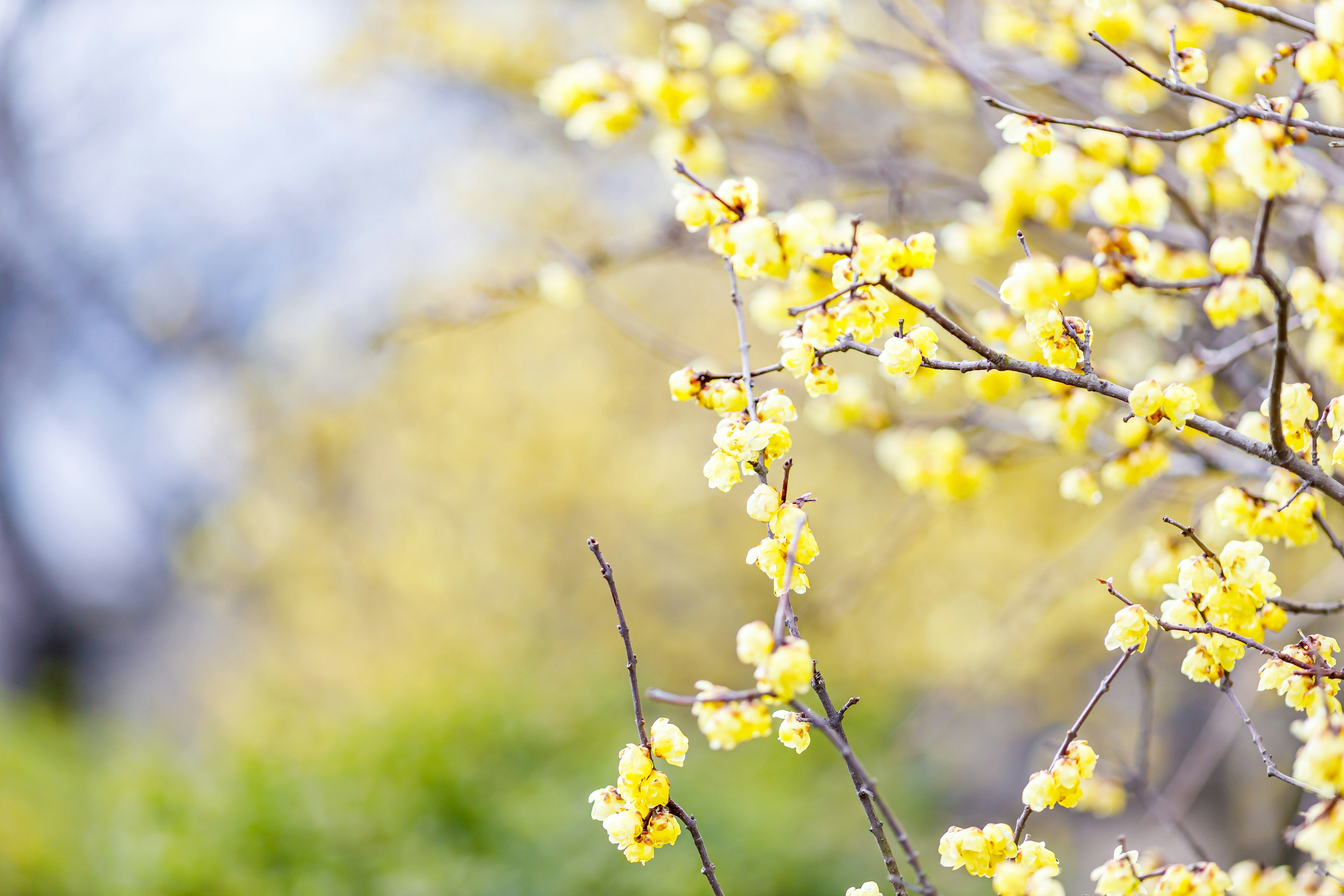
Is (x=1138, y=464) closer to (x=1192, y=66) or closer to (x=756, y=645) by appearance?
(x=1192, y=66)

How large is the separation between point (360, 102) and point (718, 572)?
4420mm

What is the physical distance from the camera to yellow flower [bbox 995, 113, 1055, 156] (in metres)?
1.10

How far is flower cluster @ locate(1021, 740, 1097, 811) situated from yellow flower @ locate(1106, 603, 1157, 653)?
0.14m

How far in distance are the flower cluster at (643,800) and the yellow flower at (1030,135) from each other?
34.6 inches

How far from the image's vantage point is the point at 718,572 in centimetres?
570

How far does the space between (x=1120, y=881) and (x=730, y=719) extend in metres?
0.52

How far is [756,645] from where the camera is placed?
88 cm

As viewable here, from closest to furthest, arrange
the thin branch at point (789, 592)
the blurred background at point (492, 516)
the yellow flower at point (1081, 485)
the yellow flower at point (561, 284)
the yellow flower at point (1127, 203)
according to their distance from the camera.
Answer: the thin branch at point (789, 592) → the yellow flower at point (1127, 203) → the yellow flower at point (1081, 485) → the yellow flower at point (561, 284) → the blurred background at point (492, 516)

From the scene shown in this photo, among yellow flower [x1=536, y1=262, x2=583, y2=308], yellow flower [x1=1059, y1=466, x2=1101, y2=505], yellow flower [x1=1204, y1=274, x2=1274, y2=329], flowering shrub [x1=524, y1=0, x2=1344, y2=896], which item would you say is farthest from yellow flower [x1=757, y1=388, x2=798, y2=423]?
yellow flower [x1=536, y1=262, x2=583, y2=308]

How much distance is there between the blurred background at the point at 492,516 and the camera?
3.21 m

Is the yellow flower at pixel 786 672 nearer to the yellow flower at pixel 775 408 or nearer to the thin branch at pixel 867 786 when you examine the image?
Answer: the thin branch at pixel 867 786

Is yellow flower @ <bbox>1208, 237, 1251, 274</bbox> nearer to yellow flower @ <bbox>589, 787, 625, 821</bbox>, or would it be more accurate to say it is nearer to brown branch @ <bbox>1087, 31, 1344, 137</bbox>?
brown branch @ <bbox>1087, 31, 1344, 137</bbox>

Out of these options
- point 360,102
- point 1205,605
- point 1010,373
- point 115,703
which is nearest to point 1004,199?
point 1010,373

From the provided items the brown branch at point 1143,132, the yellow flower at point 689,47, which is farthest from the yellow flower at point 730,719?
the yellow flower at point 689,47
